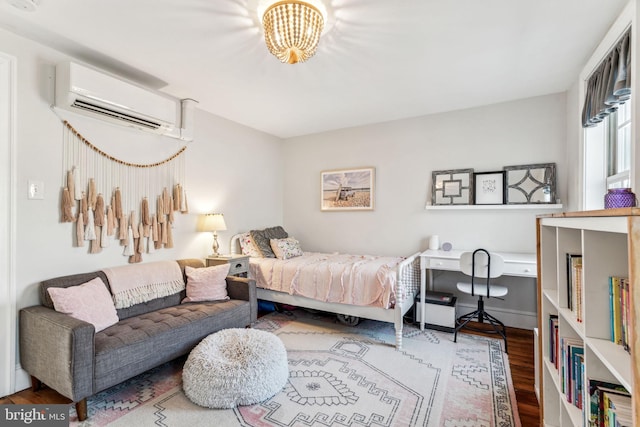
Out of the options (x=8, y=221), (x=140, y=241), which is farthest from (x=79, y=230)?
(x=140, y=241)

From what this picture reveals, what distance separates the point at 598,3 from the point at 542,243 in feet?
4.74

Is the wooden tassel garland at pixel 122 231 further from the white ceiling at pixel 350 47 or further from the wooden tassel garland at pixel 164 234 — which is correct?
the white ceiling at pixel 350 47

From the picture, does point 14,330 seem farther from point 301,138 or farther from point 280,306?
point 301,138

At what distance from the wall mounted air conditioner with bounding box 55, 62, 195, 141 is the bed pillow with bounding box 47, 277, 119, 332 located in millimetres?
1318

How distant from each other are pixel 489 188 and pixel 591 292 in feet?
8.68

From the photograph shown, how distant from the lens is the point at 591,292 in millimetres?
1026

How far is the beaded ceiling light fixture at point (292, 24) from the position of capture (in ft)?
5.51

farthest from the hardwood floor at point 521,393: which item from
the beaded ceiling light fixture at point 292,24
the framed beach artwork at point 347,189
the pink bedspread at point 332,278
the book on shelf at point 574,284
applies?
the beaded ceiling light fixture at point 292,24

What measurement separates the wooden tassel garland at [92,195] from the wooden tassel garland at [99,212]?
23 mm

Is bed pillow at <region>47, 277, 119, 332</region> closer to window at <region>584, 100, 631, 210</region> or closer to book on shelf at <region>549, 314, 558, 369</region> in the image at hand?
book on shelf at <region>549, 314, 558, 369</region>

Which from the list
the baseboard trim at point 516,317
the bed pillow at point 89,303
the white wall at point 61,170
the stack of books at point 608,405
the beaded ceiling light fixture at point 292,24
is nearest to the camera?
the stack of books at point 608,405

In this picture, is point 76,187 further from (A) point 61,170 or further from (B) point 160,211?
(B) point 160,211

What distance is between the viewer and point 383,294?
2852 millimetres

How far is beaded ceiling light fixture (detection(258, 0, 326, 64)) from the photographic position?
1679 millimetres
